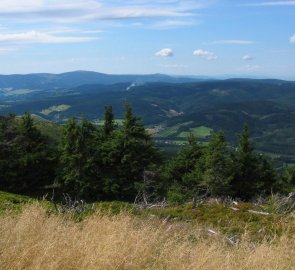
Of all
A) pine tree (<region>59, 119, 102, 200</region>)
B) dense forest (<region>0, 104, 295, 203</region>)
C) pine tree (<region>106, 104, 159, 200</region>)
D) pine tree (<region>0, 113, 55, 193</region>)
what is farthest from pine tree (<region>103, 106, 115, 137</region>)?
pine tree (<region>0, 113, 55, 193</region>)

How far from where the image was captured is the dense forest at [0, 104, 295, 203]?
34.1 metres

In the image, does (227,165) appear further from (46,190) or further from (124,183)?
(46,190)

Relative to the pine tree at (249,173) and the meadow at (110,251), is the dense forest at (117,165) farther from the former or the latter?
the meadow at (110,251)

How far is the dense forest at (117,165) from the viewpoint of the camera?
34.1 meters

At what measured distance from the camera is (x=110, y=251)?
5684mm

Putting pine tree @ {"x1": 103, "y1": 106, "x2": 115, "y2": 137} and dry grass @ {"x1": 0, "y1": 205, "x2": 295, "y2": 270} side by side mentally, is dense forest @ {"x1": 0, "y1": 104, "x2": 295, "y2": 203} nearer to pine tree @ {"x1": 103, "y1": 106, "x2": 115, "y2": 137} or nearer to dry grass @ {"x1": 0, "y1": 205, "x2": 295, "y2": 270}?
pine tree @ {"x1": 103, "y1": 106, "x2": 115, "y2": 137}

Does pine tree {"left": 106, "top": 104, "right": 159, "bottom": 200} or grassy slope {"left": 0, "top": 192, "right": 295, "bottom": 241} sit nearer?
grassy slope {"left": 0, "top": 192, "right": 295, "bottom": 241}

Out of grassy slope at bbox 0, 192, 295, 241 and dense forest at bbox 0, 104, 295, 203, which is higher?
grassy slope at bbox 0, 192, 295, 241

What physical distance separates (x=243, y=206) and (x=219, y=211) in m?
1.59

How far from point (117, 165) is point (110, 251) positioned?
3078cm

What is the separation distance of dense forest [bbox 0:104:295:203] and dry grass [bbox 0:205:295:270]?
1007 inches

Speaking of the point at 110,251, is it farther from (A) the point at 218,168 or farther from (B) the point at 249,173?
(B) the point at 249,173

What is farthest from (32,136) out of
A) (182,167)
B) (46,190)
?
(182,167)

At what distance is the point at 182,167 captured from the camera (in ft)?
128
